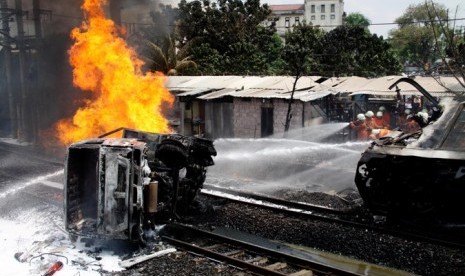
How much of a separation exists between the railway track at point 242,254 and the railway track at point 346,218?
6.81 ft

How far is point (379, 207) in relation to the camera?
10.2 meters


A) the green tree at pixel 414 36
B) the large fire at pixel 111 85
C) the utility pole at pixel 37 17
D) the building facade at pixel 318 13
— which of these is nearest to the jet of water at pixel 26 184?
the large fire at pixel 111 85

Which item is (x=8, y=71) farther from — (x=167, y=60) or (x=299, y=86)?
(x=299, y=86)

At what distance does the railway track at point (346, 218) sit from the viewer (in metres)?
9.29

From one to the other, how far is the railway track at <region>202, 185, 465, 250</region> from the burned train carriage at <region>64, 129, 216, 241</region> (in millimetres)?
2344

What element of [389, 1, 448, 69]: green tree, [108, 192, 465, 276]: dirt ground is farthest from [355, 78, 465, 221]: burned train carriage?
[389, 1, 448, 69]: green tree

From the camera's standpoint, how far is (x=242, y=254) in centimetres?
871

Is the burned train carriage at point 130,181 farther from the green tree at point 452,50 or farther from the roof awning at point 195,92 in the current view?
the roof awning at point 195,92

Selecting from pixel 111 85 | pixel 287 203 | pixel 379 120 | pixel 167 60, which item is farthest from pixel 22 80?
pixel 287 203

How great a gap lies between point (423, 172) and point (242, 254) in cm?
382

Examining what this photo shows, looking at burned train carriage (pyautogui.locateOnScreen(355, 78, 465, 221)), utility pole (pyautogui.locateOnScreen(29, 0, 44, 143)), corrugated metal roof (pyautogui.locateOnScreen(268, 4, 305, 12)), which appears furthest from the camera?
corrugated metal roof (pyautogui.locateOnScreen(268, 4, 305, 12))

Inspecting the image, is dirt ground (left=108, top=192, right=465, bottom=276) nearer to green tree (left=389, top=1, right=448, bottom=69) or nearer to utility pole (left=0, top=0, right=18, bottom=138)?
utility pole (left=0, top=0, right=18, bottom=138)

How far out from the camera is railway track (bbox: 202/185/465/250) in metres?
9.29

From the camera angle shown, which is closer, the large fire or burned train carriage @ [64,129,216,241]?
burned train carriage @ [64,129,216,241]
